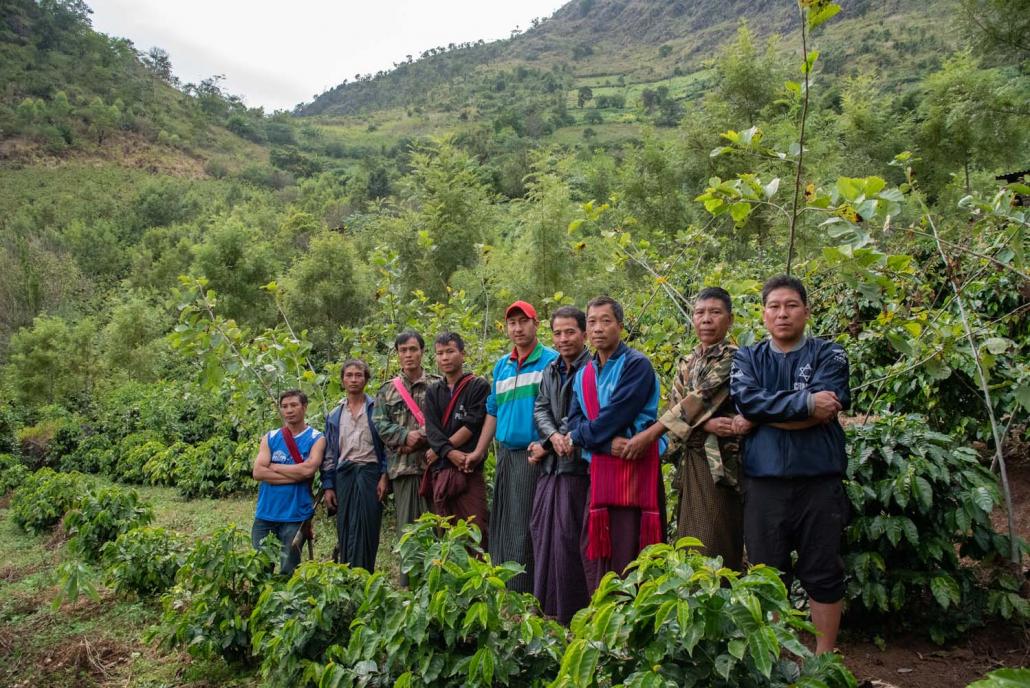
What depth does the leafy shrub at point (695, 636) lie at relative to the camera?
1.52 metres

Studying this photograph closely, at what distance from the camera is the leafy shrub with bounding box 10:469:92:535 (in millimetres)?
7281

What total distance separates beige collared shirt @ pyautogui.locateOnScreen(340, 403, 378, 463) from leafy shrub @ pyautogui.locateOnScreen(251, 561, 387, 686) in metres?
1.24

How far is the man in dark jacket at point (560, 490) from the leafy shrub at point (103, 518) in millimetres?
3487

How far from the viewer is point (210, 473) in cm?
895

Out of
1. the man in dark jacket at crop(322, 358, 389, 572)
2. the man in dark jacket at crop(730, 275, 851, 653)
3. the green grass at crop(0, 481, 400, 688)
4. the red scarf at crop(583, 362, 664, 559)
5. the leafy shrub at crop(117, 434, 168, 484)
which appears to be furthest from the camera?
the leafy shrub at crop(117, 434, 168, 484)

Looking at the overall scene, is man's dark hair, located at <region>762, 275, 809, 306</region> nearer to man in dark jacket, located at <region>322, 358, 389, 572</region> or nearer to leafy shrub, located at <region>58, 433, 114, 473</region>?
man in dark jacket, located at <region>322, 358, 389, 572</region>

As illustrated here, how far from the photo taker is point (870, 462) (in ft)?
9.77

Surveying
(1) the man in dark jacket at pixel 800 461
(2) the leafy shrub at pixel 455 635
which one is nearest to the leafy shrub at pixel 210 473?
(2) the leafy shrub at pixel 455 635

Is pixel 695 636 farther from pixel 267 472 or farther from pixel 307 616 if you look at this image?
pixel 267 472

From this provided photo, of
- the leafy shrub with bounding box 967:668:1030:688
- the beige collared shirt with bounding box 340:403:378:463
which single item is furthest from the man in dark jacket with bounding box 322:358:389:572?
the leafy shrub with bounding box 967:668:1030:688

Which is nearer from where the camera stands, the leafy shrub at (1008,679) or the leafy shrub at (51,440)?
the leafy shrub at (1008,679)

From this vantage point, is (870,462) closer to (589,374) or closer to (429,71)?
(589,374)

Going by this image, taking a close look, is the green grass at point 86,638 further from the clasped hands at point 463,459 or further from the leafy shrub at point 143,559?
the clasped hands at point 463,459

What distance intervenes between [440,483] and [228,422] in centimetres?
698
